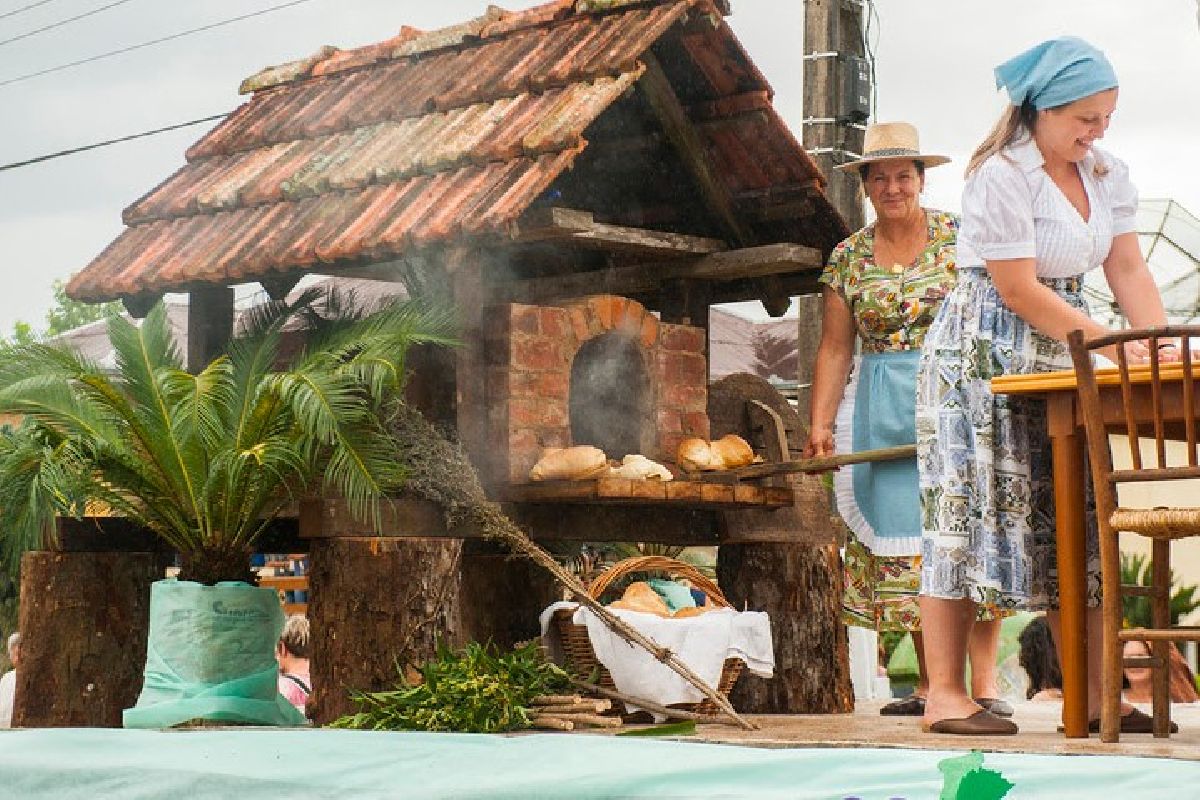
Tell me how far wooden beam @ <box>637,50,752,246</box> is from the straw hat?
114cm

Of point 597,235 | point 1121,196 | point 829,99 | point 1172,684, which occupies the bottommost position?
point 1172,684

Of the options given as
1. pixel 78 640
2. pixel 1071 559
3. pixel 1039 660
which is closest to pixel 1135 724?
pixel 1071 559

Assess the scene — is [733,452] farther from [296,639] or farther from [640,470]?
[296,639]

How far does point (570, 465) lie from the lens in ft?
24.0

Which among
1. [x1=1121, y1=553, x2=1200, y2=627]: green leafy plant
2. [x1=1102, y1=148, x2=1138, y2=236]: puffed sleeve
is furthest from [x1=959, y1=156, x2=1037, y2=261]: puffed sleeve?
[x1=1121, y1=553, x2=1200, y2=627]: green leafy plant

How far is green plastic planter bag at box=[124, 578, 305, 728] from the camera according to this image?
7.23 m

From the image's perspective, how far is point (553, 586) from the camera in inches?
356

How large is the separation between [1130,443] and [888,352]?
2369mm

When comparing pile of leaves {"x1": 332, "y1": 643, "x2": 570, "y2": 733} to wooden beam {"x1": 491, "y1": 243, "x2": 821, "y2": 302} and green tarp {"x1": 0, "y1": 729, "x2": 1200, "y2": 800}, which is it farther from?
wooden beam {"x1": 491, "y1": 243, "x2": 821, "y2": 302}

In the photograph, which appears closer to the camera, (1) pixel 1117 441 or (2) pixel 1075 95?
(2) pixel 1075 95

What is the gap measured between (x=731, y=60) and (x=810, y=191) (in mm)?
688

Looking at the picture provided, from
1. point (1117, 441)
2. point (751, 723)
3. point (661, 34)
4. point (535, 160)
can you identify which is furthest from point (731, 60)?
point (1117, 441)

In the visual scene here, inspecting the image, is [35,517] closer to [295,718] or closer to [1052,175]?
[295,718]

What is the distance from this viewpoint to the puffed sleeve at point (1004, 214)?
5.66 metres
